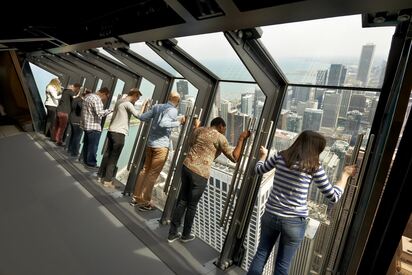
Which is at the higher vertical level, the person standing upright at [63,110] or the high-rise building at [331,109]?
the high-rise building at [331,109]

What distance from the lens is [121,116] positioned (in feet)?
14.4

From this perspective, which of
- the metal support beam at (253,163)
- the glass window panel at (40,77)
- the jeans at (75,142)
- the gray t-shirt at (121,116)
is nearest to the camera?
the metal support beam at (253,163)

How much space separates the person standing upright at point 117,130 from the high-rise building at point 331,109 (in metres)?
2.78

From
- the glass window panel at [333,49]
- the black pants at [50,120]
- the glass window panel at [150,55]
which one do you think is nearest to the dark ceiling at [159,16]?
the glass window panel at [333,49]

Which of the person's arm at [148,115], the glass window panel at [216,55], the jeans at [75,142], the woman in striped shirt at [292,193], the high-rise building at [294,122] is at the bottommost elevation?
the jeans at [75,142]

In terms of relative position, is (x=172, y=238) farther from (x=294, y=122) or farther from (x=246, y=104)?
(x=294, y=122)

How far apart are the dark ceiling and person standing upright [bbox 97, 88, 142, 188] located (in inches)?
45.7

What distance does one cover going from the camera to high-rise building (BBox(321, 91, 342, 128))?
7.59ft

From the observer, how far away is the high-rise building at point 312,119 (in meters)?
2.37

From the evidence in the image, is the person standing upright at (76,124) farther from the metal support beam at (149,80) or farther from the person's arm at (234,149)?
the person's arm at (234,149)

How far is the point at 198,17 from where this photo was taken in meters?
1.82

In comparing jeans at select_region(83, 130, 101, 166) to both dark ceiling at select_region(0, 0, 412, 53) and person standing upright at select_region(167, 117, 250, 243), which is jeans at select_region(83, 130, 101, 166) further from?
person standing upright at select_region(167, 117, 250, 243)

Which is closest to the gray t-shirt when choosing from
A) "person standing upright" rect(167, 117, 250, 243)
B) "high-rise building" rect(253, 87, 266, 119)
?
"person standing upright" rect(167, 117, 250, 243)

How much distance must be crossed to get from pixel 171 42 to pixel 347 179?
2268mm
